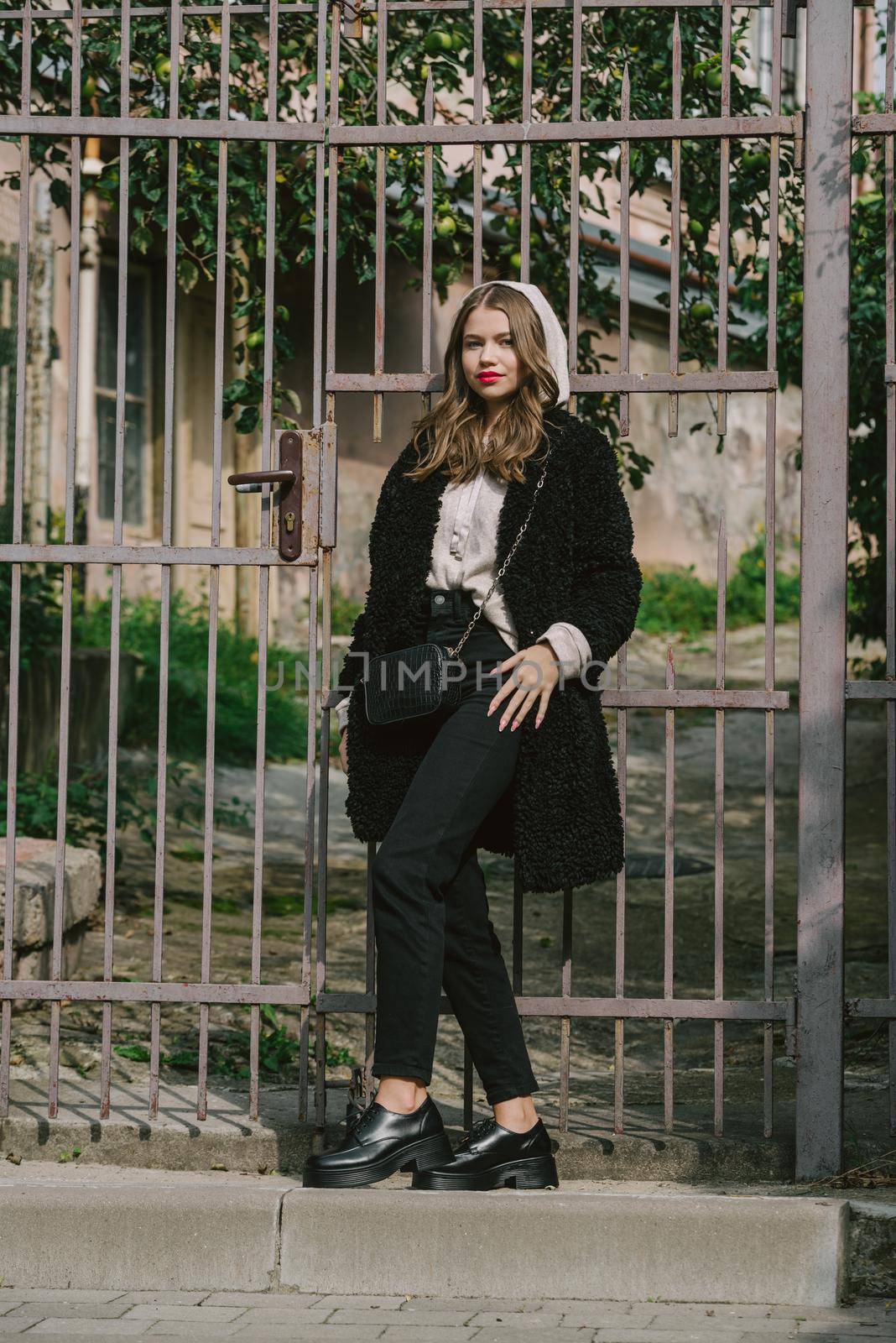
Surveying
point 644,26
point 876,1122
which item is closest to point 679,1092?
point 876,1122

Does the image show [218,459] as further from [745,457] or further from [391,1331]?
[745,457]

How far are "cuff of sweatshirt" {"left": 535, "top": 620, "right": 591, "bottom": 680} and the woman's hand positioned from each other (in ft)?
0.06

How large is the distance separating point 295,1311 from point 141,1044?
177cm

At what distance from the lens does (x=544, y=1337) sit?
9.98 ft

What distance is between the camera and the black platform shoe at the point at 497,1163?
3.46 metres

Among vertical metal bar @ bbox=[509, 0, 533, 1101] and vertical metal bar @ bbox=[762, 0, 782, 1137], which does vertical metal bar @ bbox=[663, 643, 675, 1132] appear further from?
vertical metal bar @ bbox=[509, 0, 533, 1101]

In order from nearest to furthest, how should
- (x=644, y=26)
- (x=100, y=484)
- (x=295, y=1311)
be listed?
1. (x=295, y=1311)
2. (x=644, y=26)
3. (x=100, y=484)

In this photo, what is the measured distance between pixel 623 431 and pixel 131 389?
375 inches

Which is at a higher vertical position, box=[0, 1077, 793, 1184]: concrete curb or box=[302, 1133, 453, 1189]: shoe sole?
box=[302, 1133, 453, 1189]: shoe sole

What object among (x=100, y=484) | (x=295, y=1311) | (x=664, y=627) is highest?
(x=100, y=484)

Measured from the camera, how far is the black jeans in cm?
346

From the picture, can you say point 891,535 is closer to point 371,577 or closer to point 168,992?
point 371,577

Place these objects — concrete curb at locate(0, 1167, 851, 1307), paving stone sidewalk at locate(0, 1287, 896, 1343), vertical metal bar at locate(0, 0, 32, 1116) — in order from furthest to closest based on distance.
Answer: vertical metal bar at locate(0, 0, 32, 1116), concrete curb at locate(0, 1167, 851, 1307), paving stone sidewalk at locate(0, 1287, 896, 1343)

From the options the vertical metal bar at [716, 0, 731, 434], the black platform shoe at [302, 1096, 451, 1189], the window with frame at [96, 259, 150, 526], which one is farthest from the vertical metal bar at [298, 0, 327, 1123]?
the window with frame at [96, 259, 150, 526]
